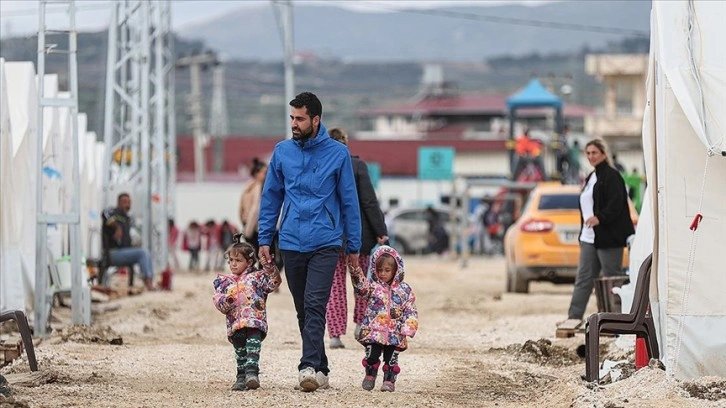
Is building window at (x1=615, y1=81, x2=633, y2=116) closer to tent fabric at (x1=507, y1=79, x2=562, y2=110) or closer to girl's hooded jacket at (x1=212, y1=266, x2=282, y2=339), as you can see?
tent fabric at (x1=507, y1=79, x2=562, y2=110)

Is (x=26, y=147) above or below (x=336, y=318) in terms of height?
above

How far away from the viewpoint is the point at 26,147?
58.5ft

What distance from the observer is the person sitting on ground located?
23.9m

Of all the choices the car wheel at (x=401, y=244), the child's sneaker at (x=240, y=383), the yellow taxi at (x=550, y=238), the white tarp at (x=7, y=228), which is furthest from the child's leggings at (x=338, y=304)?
the car wheel at (x=401, y=244)

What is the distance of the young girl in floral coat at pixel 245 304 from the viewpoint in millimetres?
10266

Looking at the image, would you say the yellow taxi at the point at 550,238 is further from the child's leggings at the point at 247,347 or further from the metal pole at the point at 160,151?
the child's leggings at the point at 247,347

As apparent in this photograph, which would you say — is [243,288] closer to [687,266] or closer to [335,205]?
[335,205]

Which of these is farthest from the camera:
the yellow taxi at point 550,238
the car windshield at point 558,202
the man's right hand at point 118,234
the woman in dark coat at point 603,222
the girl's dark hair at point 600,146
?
the man's right hand at point 118,234

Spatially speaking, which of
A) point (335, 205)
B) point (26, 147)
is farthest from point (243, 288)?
point (26, 147)

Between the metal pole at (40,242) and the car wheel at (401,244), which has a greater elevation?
the metal pole at (40,242)

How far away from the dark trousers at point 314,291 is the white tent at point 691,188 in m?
2.02

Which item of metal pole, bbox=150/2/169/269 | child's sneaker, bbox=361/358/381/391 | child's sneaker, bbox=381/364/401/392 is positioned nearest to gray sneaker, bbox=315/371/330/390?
child's sneaker, bbox=361/358/381/391

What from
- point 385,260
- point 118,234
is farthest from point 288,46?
point 385,260

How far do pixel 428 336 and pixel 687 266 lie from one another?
18.8 feet
